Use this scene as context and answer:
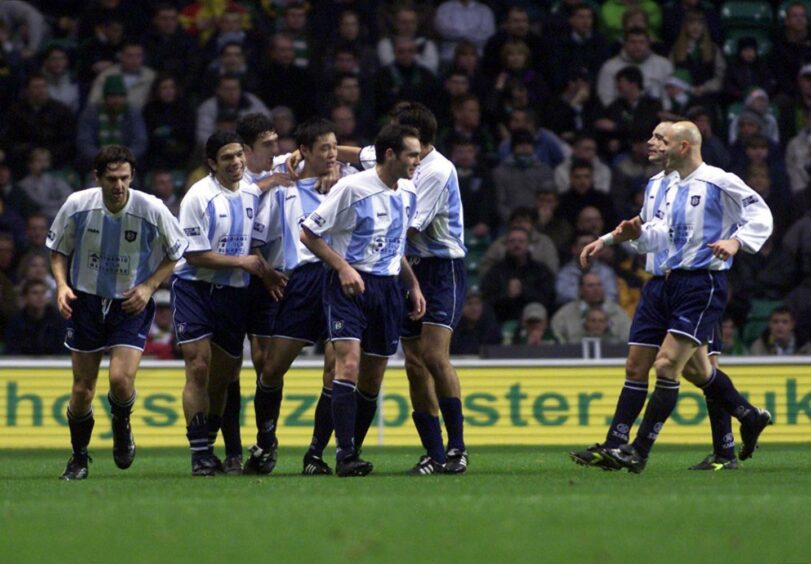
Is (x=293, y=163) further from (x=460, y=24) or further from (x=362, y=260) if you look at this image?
(x=460, y=24)

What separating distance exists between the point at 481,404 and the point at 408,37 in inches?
227

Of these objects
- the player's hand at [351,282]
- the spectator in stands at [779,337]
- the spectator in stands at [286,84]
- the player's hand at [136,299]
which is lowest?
the spectator in stands at [779,337]

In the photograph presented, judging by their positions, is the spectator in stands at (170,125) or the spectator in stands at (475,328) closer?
the spectator in stands at (475,328)

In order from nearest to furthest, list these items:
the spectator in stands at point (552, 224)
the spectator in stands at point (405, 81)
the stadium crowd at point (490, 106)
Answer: the stadium crowd at point (490, 106) < the spectator in stands at point (552, 224) < the spectator in stands at point (405, 81)

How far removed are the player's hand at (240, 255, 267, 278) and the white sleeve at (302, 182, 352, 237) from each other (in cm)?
63

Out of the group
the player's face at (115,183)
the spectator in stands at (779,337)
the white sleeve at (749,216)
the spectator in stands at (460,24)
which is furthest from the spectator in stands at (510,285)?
the player's face at (115,183)

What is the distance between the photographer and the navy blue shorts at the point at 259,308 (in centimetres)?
1095

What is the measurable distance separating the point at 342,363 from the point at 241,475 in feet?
3.99

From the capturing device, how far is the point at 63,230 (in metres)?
10.2

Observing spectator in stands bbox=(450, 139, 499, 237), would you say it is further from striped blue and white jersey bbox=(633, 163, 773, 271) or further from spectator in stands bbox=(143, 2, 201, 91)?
striped blue and white jersey bbox=(633, 163, 773, 271)

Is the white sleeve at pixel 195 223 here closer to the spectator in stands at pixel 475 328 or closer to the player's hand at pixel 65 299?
the player's hand at pixel 65 299

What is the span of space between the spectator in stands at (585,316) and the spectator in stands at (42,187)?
5690mm

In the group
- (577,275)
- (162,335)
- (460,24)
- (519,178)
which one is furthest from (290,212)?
(460,24)

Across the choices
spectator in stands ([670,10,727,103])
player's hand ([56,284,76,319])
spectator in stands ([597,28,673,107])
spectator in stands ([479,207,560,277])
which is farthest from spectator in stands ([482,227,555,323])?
player's hand ([56,284,76,319])
